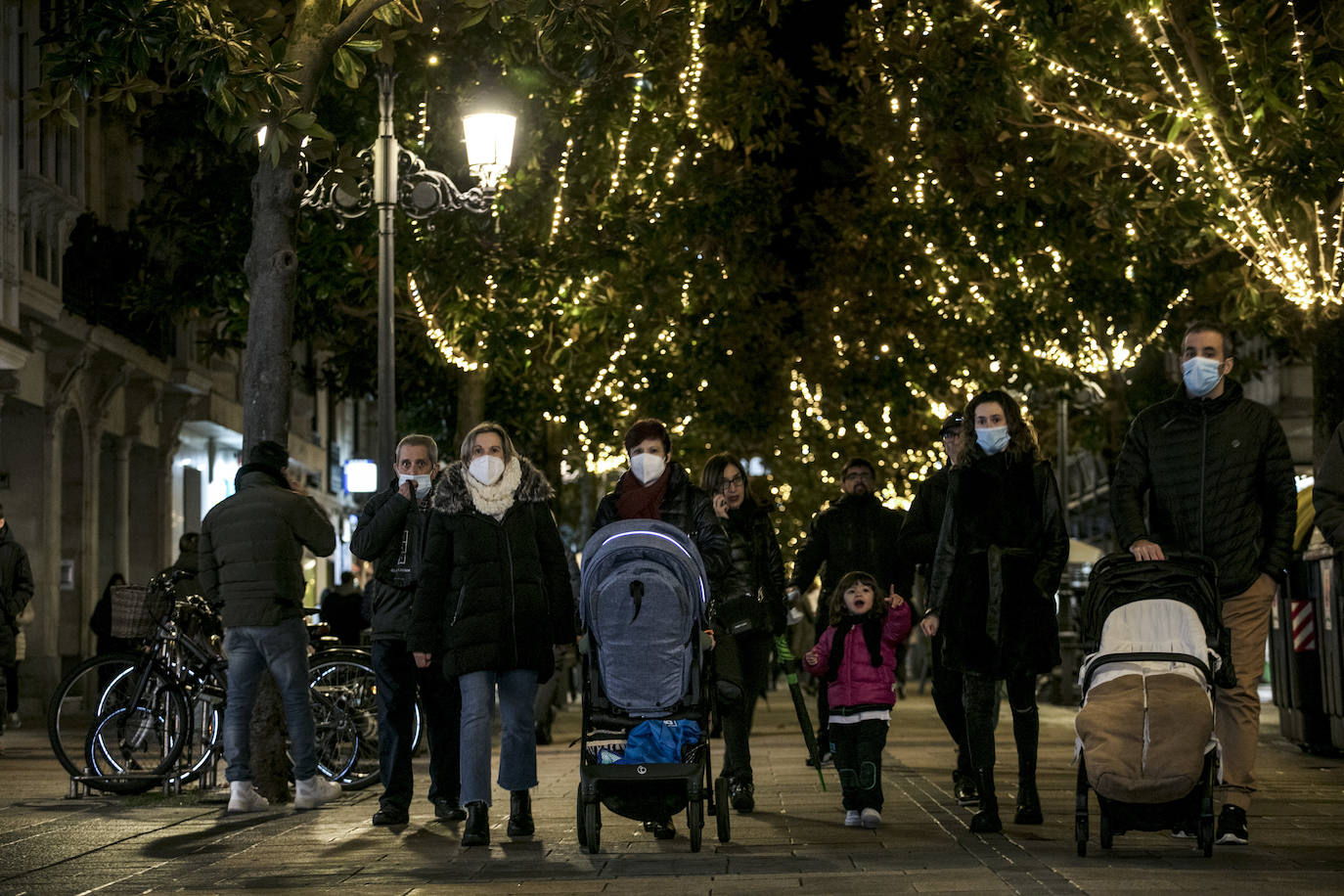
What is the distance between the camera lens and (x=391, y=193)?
1773 centimetres

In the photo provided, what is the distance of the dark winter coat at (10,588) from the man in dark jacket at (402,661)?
715cm

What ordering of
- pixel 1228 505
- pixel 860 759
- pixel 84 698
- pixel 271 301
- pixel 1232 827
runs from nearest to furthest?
pixel 1232 827
pixel 1228 505
pixel 860 759
pixel 84 698
pixel 271 301

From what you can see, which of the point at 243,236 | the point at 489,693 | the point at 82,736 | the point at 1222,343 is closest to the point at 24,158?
the point at 243,236

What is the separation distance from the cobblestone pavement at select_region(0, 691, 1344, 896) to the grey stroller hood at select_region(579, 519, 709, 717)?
725 mm

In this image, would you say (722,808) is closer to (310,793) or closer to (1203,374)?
(1203,374)

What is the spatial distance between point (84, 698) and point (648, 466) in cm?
473

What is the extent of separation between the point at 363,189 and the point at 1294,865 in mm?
12145

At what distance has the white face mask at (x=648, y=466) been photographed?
411 inches

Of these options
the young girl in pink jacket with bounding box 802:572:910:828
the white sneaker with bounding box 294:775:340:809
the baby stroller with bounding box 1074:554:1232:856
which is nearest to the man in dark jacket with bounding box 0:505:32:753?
the white sneaker with bounding box 294:775:340:809

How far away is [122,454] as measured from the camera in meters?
32.6

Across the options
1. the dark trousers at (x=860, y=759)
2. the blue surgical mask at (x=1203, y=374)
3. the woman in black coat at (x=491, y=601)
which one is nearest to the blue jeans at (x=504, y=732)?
the woman in black coat at (x=491, y=601)

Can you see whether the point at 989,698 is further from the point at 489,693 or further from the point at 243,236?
the point at 243,236

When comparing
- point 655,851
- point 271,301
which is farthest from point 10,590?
point 655,851

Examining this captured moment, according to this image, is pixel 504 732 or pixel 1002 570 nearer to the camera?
pixel 1002 570
